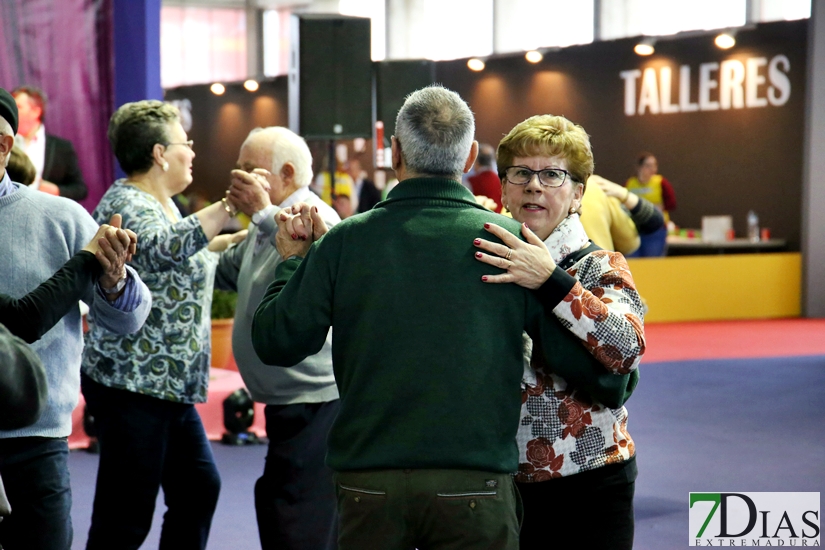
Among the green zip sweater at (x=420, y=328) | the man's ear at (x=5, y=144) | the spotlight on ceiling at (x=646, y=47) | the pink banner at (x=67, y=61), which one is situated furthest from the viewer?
the spotlight on ceiling at (x=646, y=47)

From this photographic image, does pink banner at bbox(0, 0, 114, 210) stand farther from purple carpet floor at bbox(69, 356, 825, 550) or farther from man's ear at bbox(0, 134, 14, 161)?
man's ear at bbox(0, 134, 14, 161)

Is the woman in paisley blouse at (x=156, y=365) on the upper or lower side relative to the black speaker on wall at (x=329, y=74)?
lower

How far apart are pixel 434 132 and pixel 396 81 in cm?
766

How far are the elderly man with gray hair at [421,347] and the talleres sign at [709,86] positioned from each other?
10.9m

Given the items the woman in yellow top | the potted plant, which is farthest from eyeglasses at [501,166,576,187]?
the woman in yellow top

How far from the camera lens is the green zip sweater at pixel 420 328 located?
68.4 inches

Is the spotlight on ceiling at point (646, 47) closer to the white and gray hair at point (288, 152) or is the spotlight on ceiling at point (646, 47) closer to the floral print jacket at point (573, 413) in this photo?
the white and gray hair at point (288, 152)

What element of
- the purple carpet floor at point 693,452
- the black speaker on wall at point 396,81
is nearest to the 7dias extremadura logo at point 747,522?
the purple carpet floor at point 693,452

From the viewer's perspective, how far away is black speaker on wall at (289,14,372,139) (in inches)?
289

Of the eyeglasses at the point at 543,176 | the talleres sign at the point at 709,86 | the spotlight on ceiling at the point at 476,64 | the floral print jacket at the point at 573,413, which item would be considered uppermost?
the spotlight on ceiling at the point at 476,64

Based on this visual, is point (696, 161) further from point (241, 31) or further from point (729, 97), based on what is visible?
point (241, 31)

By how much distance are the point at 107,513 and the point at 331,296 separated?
1.35 m

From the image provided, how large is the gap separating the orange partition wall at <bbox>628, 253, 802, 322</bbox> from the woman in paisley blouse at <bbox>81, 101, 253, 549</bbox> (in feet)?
25.5

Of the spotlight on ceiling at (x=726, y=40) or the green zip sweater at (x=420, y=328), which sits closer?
the green zip sweater at (x=420, y=328)
